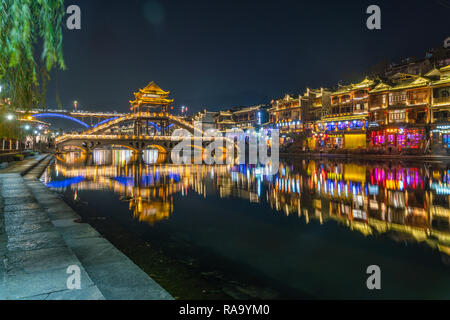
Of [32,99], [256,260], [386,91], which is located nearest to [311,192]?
→ [256,260]

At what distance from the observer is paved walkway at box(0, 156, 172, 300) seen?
140 inches

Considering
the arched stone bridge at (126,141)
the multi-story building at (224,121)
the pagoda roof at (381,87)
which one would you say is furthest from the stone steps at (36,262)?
the multi-story building at (224,121)

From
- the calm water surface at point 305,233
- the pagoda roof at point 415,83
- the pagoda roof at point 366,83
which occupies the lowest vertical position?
the calm water surface at point 305,233

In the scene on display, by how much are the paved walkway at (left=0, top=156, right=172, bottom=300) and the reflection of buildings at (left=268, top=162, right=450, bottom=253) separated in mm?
6752

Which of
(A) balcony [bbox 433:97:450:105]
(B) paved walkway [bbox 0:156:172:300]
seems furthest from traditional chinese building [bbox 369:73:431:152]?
(B) paved walkway [bbox 0:156:172:300]

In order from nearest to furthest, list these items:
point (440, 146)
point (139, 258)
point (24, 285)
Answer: point (24, 285) → point (139, 258) → point (440, 146)

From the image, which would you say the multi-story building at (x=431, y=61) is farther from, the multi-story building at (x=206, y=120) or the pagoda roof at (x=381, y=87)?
the multi-story building at (x=206, y=120)

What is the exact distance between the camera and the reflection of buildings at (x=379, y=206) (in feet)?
26.9

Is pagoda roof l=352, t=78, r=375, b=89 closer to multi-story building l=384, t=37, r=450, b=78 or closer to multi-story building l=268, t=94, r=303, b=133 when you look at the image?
multi-story building l=384, t=37, r=450, b=78

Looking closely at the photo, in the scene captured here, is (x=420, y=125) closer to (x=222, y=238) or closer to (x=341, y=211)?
(x=341, y=211)

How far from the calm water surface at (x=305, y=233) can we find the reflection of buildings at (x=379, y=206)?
0.12 ft
